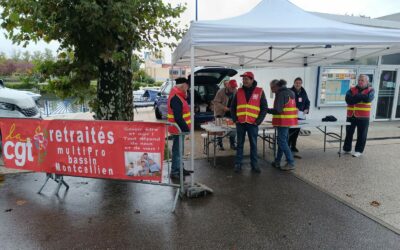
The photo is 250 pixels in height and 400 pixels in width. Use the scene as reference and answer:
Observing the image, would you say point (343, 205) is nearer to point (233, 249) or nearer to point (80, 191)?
point (233, 249)

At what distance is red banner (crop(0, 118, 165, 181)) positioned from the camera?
387 centimetres

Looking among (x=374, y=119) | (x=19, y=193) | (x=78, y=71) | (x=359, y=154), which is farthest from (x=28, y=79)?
(x=374, y=119)

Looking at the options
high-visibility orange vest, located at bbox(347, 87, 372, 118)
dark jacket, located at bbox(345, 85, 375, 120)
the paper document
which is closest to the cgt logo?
the paper document

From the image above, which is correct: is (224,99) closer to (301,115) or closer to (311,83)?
(301,115)

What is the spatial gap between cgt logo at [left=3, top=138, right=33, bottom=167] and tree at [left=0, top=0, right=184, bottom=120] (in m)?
1.76

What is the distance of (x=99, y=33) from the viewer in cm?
490

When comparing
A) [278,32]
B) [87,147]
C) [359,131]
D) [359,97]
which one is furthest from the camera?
[359,131]

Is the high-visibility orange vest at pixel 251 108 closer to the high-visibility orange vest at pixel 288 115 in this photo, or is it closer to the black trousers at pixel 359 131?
the high-visibility orange vest at pixel 288 115

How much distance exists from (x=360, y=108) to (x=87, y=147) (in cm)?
570

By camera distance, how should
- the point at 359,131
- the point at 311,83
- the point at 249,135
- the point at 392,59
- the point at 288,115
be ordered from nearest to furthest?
the point at 249,135
the point at 288,115
the point at 359,131
the point at 311,83
the point at 392,59

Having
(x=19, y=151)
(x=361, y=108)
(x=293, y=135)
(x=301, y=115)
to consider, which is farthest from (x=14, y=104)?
(x=361, y=108)

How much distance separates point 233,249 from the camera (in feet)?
9.95

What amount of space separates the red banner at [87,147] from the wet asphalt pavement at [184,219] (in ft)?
1.63

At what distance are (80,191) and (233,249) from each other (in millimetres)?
2823
